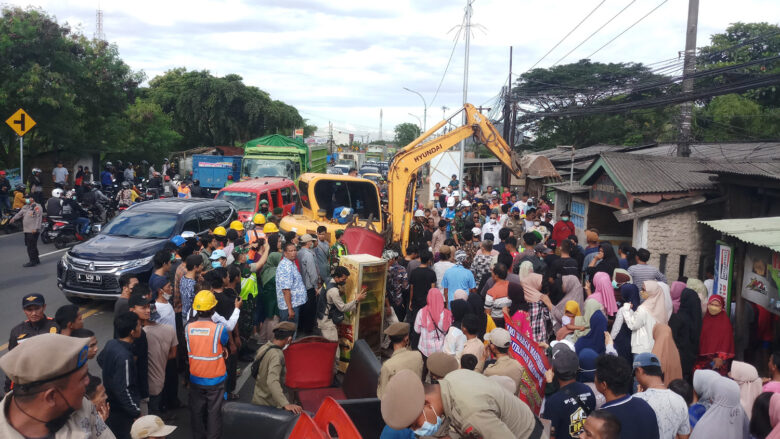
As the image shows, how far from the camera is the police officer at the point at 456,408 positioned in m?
2.96

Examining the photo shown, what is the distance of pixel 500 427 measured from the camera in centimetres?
321

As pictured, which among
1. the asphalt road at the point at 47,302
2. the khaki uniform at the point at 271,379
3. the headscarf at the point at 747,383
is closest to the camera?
the headscarf at the point at 747,383

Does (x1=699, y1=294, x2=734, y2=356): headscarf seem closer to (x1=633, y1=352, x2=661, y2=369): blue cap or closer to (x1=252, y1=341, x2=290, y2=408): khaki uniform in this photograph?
(x1=633, y1=352, x2=661, y2=369): blue cap

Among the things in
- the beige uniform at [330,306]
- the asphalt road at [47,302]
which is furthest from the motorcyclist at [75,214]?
the beige uniform at [330,306]

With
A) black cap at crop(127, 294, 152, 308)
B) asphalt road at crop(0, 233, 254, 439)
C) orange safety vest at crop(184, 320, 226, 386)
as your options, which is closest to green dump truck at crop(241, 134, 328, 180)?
asphalt road at crop(0, 233, 254, 439)

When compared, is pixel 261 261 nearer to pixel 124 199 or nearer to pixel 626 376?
pixel 626 376

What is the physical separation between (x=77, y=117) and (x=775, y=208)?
24.3m

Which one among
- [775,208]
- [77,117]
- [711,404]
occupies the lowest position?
[711,404]

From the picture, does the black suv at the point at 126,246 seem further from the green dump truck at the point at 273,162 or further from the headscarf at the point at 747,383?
the green dump truck at the point at 273,162

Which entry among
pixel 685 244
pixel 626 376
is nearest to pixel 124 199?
pixel 685 244

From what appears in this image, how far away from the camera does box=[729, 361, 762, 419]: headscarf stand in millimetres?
4625

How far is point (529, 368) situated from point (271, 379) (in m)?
2.37

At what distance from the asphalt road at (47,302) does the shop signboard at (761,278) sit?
20.6 feet

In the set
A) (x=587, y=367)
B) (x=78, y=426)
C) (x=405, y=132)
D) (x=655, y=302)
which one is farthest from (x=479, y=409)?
(x=405, y=132)
